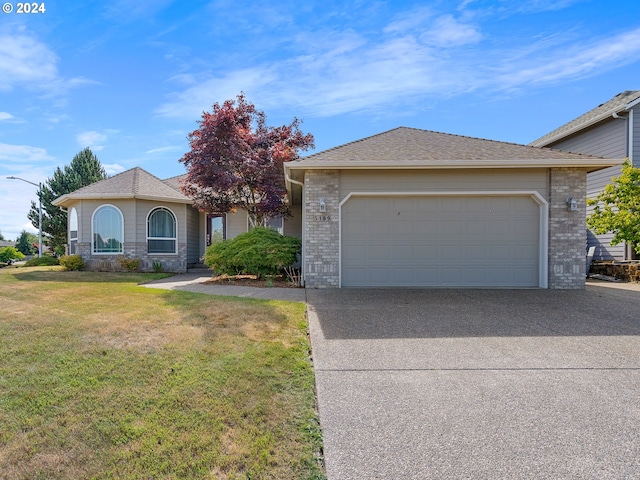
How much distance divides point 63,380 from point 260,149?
997cm

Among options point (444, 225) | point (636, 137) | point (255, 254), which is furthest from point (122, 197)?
point (636, 137)

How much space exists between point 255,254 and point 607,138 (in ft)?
43.0

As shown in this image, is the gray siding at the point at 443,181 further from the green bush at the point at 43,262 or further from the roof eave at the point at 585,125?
the green bush at the point at 43,262

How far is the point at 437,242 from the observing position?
8867 mm

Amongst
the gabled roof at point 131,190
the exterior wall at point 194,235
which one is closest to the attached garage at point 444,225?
the gabled roof at point 131,190

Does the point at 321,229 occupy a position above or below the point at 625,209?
below

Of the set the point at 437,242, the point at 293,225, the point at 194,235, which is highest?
the point at 293,225

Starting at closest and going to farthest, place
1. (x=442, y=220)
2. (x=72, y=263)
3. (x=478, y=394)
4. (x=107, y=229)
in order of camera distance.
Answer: (x=478, y=394)
(x=442, y=220)
(x=72, y=263)
(x=107, y=229)

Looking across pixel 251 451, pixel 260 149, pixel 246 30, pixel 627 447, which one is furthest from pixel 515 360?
pixel 260 149

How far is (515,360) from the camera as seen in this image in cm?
380

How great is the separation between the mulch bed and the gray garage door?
1827 mm

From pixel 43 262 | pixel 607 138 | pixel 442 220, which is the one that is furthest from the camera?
pixel 43 262

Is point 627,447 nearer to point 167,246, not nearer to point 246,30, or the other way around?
point 246,30

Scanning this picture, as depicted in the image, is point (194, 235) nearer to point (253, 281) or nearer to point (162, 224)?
point (162, 224)
